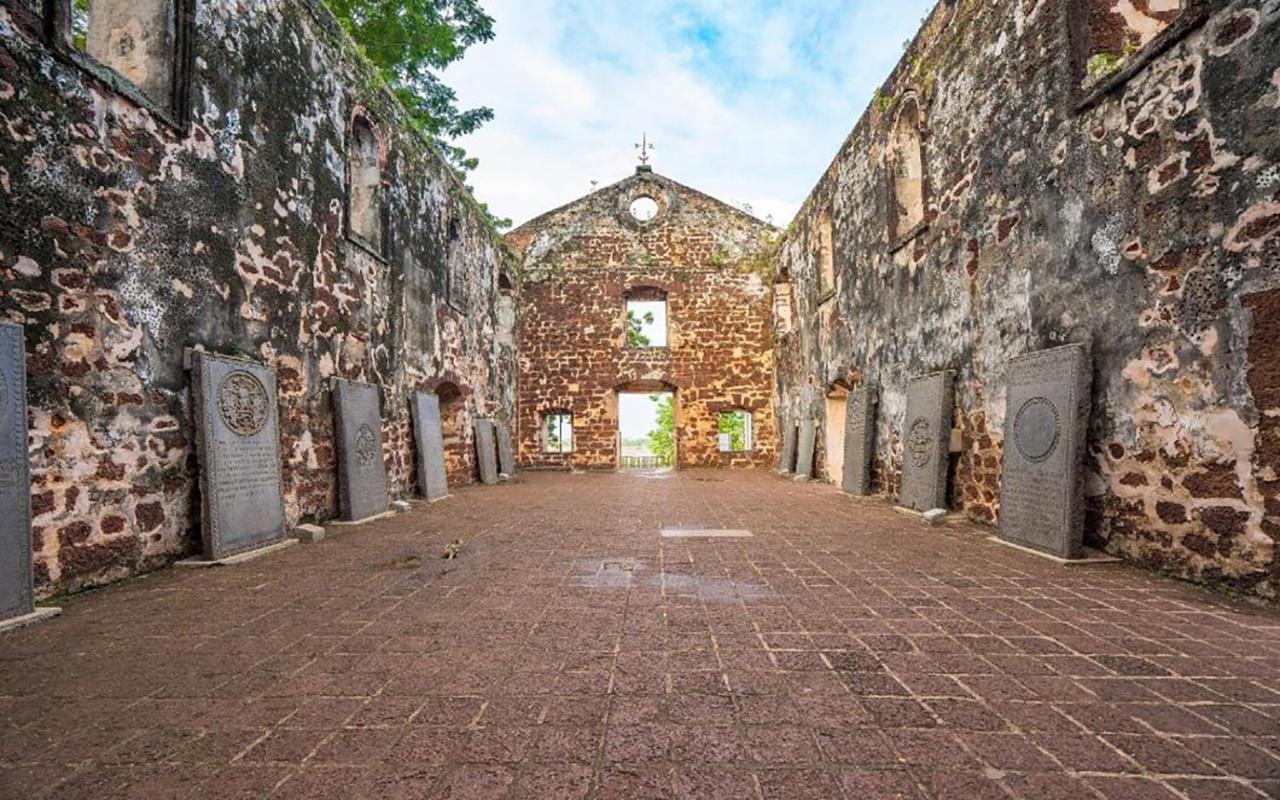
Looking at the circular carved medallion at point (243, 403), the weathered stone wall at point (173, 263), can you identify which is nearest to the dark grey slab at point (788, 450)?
the weathered stone wall at point (173, 263)

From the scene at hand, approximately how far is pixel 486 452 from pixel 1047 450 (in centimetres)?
Answer: 923

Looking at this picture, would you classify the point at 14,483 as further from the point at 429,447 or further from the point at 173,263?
the point at 429,447

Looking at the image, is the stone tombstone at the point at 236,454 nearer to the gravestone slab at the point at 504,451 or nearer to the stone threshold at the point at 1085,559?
the stone threshold at the point at 1085,559

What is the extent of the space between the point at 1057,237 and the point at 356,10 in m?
12.6

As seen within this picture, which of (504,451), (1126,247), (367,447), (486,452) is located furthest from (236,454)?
(504,451)

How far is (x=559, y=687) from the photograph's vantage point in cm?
216

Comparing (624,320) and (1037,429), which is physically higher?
(624,320)

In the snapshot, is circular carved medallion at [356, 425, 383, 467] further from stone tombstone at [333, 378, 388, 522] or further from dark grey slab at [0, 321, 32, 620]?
dark grey slab at [0, 321, 32, 620]

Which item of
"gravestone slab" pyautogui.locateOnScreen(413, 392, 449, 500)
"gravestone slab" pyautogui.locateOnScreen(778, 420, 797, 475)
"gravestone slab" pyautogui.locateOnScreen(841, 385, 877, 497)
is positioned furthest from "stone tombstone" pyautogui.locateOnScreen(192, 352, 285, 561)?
"gravestone slab" pyautogui.locateOnScreen(778, 420, 797, 475)

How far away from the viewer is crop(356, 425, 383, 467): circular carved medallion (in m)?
6.49

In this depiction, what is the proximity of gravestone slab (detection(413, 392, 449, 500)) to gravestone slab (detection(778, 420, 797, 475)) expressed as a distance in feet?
23.7

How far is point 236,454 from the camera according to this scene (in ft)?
15.0

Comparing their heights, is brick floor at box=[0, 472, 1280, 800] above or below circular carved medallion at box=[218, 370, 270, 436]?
below

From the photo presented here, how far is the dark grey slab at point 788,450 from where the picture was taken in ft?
41.0
